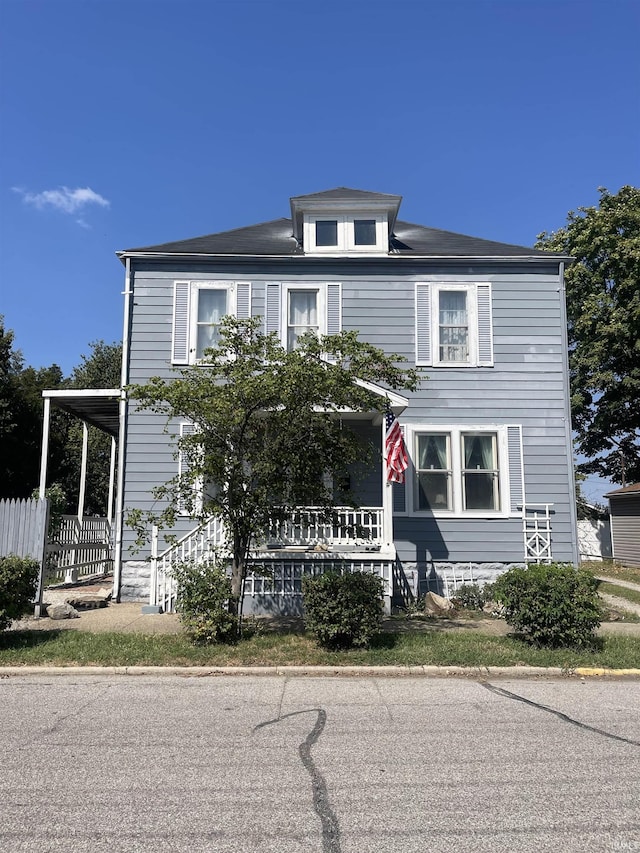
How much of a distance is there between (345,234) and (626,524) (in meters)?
18.2

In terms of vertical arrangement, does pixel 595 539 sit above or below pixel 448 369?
below

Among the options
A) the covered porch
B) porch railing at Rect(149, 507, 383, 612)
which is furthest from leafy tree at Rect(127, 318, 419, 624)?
the covered porch

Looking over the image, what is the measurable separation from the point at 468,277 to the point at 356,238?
8.79 ft

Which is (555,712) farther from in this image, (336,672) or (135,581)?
(135,581)

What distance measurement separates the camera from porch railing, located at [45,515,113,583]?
1418 centimetres

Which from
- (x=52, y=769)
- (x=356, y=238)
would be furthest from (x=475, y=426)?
(x=52, y=769)

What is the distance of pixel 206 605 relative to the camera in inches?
356

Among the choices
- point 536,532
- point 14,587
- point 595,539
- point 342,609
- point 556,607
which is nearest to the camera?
point 342,609

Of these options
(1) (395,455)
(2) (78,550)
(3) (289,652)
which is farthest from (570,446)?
(2) (78,550)

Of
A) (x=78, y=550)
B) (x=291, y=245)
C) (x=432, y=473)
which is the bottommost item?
(x=78, y=550)

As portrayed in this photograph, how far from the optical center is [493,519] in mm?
13805

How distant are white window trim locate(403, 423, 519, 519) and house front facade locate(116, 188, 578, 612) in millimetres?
30

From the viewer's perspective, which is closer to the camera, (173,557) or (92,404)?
(173,557)

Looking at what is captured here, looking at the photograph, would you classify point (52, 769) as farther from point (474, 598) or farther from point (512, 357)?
point (512, 357)
